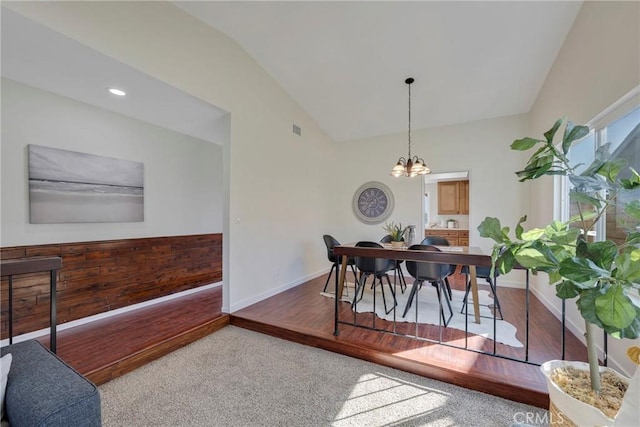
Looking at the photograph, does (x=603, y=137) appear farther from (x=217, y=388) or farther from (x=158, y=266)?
(x=158, y=266)

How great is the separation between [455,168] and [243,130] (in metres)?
3.73

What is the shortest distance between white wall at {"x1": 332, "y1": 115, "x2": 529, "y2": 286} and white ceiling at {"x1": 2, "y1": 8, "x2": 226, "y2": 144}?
3.15m

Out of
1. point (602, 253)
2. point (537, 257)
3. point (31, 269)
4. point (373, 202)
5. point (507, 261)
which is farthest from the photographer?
point (373, 202)

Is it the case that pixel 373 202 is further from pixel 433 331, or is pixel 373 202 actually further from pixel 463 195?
pixel 433 331

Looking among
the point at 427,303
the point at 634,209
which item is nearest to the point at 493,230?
the point at 634,209

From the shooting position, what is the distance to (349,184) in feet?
18.4

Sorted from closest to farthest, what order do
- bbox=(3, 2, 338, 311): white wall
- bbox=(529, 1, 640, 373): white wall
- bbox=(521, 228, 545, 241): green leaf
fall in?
bbox=(521, 228, 545, 241): green leaf → bbox=(529, 1, 640, 373): white wall → bbox=(3, 2, 338, 311): white wall

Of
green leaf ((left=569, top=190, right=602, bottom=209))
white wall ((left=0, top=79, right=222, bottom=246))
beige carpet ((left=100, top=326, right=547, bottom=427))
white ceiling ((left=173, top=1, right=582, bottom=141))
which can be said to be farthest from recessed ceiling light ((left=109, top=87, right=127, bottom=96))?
green leaf ((left=569, top=190, right=602, bottom=209))

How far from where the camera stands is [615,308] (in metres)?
0.90

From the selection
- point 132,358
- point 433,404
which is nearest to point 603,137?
point 433,404

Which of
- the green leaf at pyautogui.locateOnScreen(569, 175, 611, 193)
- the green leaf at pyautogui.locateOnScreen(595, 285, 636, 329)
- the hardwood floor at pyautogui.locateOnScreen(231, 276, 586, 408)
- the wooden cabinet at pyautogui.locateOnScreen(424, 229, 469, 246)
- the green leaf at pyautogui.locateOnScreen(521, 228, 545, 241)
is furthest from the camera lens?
the wooden cabinet at pyautogui.locateOnScreen(424, 229, 469, 246)

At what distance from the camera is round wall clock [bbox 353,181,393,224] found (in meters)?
5.19

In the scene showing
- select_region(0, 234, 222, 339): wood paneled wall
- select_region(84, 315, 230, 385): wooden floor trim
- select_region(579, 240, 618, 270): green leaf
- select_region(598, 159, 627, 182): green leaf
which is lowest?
select_region(84, 315, 230, 385): wooden floor trim

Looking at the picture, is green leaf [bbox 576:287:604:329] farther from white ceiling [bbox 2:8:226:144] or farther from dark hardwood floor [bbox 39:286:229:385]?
white ceiling [bbox 2:8:226:144]
